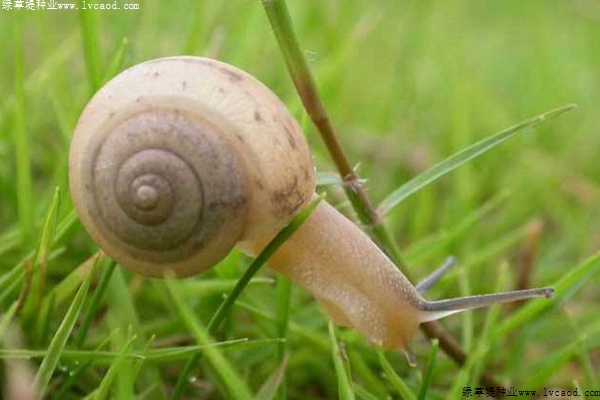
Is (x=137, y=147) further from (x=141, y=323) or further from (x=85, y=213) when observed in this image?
(x=141, y=323)

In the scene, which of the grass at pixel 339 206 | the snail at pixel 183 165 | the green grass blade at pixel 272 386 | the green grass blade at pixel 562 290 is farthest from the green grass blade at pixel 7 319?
the green grass blade at pixel 562 290

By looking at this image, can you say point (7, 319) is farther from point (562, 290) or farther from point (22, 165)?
point (562, 290)

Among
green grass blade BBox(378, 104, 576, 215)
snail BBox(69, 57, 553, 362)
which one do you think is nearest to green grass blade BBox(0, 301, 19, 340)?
snail BBox(69, 57, 553, 362)

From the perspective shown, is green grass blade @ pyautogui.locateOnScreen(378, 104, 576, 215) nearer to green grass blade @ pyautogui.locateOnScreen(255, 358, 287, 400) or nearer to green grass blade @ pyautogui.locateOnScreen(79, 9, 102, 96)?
green grass blade @ pyautogui.locateOnScreen(255, 358, 287, 400)

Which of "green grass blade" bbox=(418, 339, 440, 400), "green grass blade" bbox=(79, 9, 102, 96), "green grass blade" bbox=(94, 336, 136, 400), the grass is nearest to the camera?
"green grass blade" bbox=(94, 336, 136, 400)

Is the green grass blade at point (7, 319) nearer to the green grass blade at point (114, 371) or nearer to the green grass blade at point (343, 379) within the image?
the green grass blade at point (114, 371)

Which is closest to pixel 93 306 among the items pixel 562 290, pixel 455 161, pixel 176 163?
pixel 176 163

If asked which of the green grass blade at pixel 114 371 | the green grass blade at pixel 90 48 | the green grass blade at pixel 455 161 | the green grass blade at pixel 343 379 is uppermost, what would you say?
the green grass blade at pixel 90 48

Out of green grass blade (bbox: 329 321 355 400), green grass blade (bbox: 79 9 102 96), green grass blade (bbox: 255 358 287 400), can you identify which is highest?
green grass blade (bbox: 79 9 102 96)

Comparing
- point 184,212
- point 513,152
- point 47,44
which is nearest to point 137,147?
point 184,212
